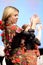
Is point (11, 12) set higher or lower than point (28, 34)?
higher

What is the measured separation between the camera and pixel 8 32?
130 centimetres

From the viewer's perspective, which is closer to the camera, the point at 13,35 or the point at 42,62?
the point at 13,35

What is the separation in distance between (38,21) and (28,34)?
13 cm

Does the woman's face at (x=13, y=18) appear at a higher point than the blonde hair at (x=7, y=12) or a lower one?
lower

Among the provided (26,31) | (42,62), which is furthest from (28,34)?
(42,62)

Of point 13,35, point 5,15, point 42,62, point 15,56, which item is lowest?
point 42,62

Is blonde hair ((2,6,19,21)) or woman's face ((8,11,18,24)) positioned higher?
blonde hair ((2,6,19,21))

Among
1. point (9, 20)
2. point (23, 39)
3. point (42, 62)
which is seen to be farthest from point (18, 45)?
point (42, 62)

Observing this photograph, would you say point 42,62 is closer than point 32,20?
No

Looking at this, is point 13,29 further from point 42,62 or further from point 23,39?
point 42,62

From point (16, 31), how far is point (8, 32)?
6 cm

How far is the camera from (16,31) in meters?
1.27

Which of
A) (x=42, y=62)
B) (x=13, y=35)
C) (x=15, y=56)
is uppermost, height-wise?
(x=13, y=35)

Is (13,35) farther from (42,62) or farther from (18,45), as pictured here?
(42,62)
